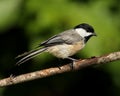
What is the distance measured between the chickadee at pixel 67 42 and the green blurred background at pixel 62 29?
0.06m

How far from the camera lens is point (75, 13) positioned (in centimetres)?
350

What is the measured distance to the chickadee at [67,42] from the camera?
3469 millimetres

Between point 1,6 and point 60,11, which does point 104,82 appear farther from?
point 1,6

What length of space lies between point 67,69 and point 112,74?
2.55ft

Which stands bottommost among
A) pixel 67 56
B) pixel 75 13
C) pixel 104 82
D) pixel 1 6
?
pixel 104 82

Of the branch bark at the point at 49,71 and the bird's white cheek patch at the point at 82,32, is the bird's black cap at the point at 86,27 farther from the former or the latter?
the branch bark at the point at 49,71

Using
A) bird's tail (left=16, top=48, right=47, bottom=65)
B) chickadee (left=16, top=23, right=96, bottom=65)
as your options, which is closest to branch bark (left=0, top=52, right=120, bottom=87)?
bird's tail (left=16, top=48, right=47, bottom=65)

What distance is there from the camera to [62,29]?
11.5ft

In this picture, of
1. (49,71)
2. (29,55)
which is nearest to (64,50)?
(29,55)

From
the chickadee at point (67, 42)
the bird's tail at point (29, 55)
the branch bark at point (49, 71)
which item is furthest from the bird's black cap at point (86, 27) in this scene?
the branch bark at point (49, 71)

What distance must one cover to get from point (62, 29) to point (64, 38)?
0.19 m

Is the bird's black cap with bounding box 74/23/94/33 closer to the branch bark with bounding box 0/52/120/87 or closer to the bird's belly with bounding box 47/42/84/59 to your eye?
the bird's belly with bounding box 47/42/84/59

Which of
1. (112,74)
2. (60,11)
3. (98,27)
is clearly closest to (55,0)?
(60,11)

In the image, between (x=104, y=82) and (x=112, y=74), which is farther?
(x=104, y=82)
